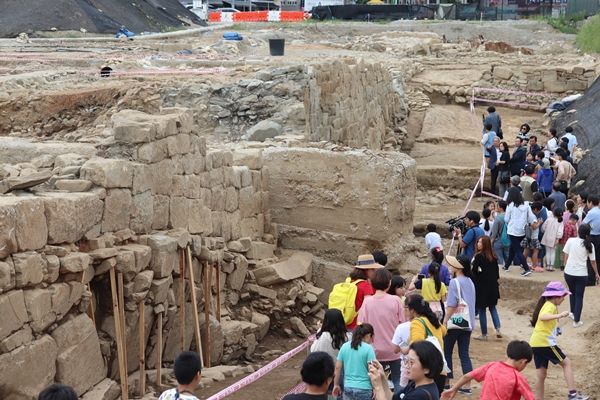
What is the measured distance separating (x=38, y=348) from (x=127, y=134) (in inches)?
101

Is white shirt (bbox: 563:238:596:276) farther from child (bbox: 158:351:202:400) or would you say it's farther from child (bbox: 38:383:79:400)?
child (bbox: 38:383:79:400)

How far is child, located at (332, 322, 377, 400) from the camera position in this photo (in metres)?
6.59

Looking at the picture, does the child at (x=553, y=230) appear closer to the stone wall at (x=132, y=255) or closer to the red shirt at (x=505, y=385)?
the stone wall at (x=132, y=255)

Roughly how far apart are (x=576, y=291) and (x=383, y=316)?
407cm

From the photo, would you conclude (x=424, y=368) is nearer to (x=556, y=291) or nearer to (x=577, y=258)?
(x=556, y=291)

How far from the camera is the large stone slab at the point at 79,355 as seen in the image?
23.3 ft

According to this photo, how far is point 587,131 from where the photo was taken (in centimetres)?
1805

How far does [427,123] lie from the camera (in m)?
23.0

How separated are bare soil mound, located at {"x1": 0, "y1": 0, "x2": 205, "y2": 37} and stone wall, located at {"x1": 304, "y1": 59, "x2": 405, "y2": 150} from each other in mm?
15948

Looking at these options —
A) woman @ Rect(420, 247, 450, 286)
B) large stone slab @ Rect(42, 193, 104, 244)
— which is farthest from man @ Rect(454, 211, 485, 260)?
large stone slab @ Rect(42, 193, 104, 244)

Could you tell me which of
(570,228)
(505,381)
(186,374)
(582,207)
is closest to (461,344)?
(505,381)

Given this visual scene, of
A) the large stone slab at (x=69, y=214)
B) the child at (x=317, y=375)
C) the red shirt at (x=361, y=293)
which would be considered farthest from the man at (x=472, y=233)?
the child at (x=317, y=375)

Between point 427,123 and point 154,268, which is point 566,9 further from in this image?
point 154,268

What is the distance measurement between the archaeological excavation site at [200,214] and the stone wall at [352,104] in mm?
74
